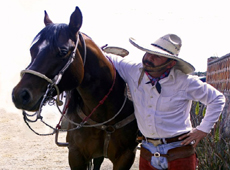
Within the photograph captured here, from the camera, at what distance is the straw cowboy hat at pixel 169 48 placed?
7.74ft

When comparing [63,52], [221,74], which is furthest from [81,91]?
[221,74]

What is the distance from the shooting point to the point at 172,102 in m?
2.39

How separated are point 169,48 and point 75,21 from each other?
31.5 inches

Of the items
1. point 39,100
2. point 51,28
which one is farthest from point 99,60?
point 39,100

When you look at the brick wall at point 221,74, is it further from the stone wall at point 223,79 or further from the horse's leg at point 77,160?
the horse's leg at point 77,160

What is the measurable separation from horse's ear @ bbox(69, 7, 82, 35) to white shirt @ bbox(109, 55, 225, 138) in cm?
71

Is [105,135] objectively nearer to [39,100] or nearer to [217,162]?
[39,100]

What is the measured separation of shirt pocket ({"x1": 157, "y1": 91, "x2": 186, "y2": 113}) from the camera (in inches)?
94.0

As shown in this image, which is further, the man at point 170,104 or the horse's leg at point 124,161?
the horse's leg at point 124,161

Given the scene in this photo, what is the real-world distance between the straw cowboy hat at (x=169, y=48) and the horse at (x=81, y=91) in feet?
1.50

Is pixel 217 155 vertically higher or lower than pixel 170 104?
lower

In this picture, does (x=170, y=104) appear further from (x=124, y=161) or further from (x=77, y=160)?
(x=77, y=160)

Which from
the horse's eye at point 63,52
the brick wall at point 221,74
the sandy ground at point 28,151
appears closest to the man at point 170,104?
the horse's eye at point 63,52

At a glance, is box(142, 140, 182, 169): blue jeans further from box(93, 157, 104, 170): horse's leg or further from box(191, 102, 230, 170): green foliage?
box(93, 157, 104, 170): horse's leg
